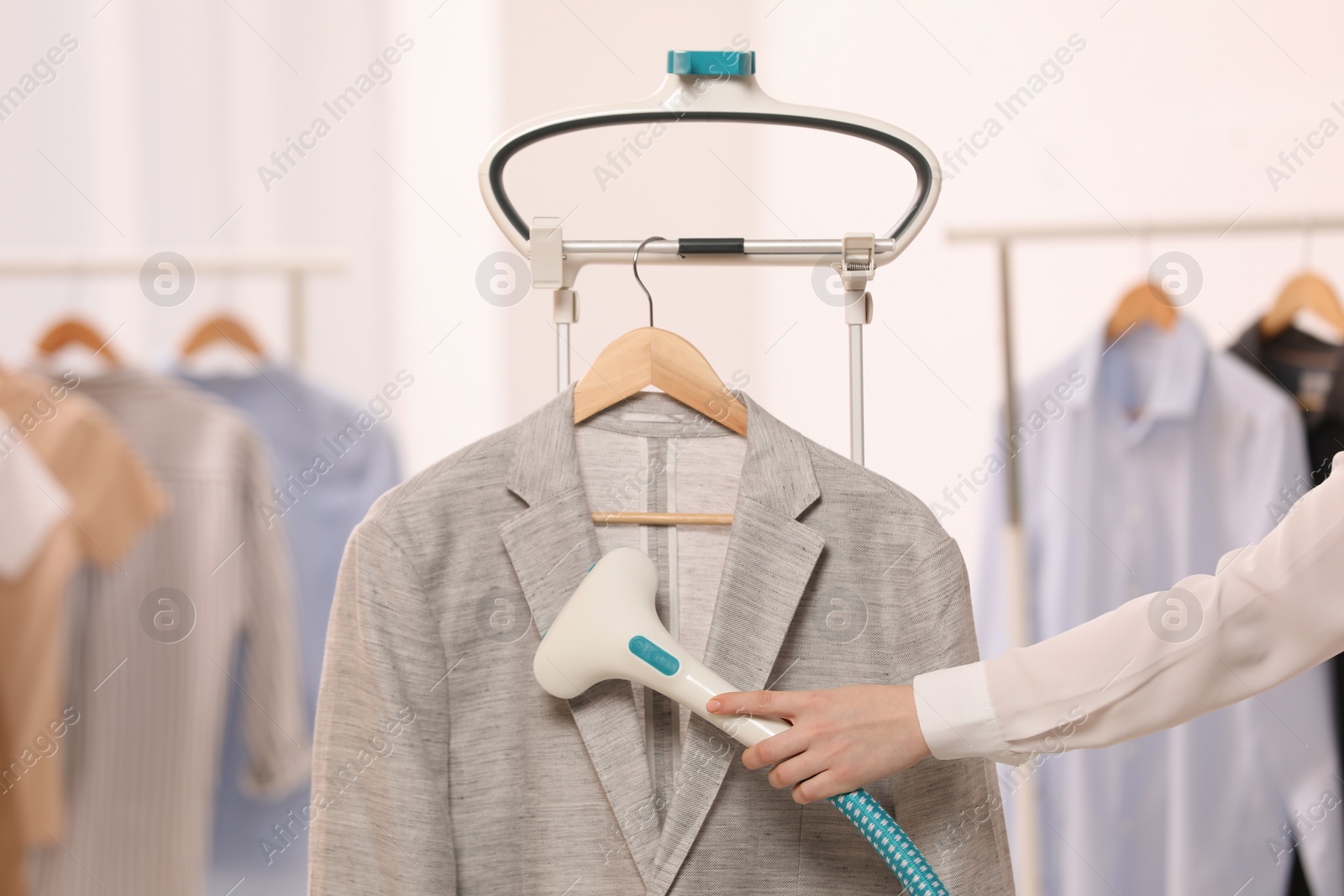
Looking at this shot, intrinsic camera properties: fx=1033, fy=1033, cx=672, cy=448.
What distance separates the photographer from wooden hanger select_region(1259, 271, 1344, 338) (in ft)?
5.09

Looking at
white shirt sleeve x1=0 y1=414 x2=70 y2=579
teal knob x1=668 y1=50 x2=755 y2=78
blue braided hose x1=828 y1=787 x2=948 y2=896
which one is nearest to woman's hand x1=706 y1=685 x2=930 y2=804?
blue braided hose x1=828 y1=787 x2=948 y2=896

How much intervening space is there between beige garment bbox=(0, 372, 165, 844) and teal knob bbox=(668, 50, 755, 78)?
1.03 meters

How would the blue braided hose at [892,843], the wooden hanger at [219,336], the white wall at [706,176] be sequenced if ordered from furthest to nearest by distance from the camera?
the white wall at [706,176]
the wooden hanger at [219,336]
the blue braided hose at [892,843]

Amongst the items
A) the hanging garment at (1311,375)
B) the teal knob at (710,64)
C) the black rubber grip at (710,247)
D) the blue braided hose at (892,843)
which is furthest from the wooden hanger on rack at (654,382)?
the hanging garment at (1311,375)

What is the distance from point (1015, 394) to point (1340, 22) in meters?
0.97

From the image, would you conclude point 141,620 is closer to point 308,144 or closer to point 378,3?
point 308,144

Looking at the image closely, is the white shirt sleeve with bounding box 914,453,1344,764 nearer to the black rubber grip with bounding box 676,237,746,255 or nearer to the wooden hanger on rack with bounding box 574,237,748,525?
the wooden hanger on rack with bounding box 574,237,748,525

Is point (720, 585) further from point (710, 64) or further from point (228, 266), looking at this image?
point (228, 266)

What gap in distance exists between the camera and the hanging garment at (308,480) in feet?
5.31

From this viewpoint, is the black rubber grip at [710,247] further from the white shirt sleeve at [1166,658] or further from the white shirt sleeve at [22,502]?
the white shirt sleeve at [22,502]

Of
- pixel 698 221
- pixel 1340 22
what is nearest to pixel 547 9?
pixel 698 221

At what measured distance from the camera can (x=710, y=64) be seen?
3.03 feet

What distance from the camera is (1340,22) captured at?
5.99 feet

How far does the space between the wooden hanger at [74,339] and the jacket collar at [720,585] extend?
102cm
